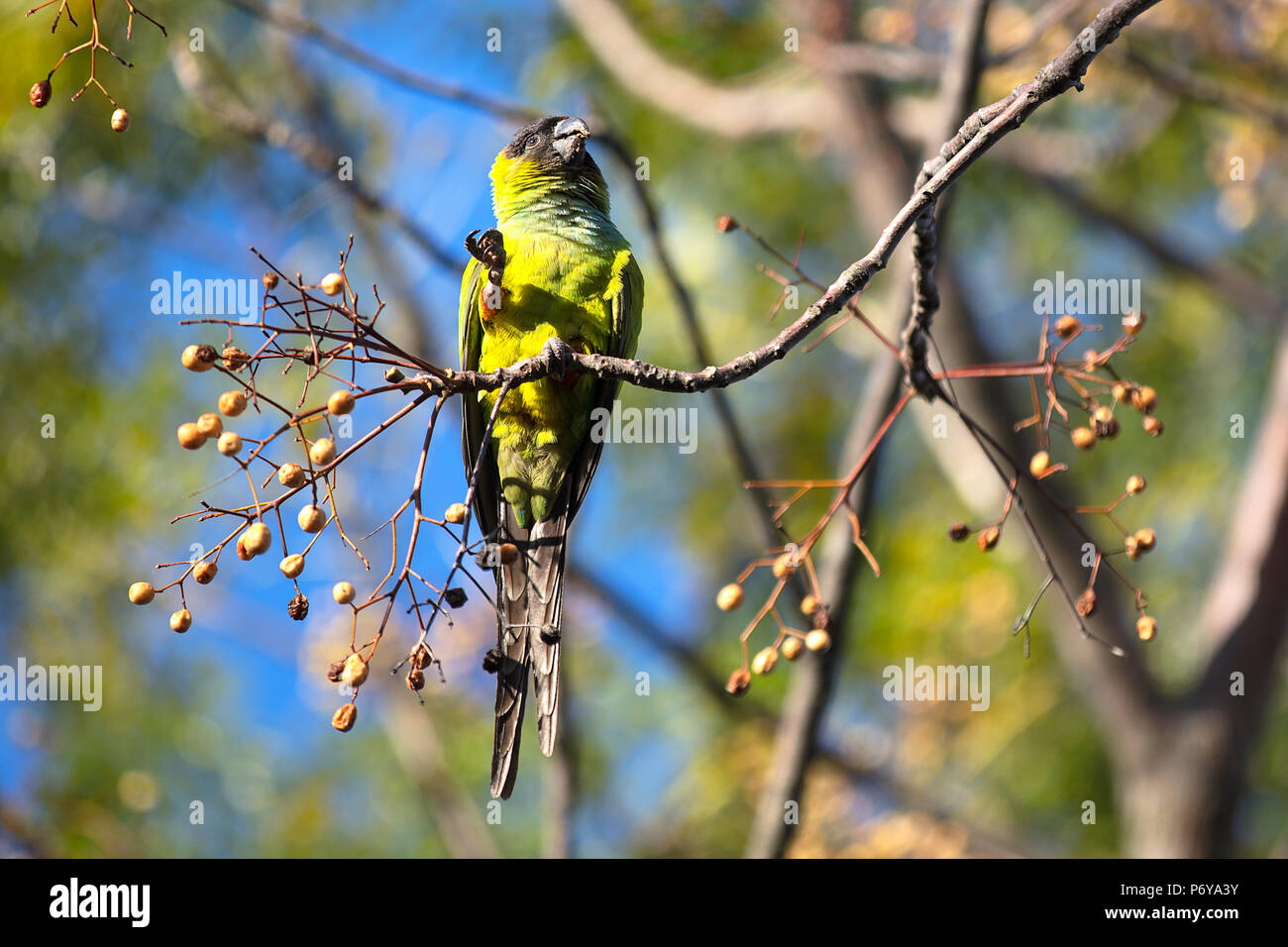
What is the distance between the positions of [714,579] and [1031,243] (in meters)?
3.53

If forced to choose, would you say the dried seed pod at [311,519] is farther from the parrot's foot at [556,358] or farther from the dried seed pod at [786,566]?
the dried seed pod at [786,566]

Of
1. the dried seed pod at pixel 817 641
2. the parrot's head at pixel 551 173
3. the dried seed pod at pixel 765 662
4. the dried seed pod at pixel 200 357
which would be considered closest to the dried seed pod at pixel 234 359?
the dried seed pod at pixel 200 357

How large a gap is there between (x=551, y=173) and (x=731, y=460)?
194cm

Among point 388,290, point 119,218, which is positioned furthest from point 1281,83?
point 119,218

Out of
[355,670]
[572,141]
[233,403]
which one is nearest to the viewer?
[355,670]

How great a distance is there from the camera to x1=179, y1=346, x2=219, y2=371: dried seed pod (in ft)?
6.72

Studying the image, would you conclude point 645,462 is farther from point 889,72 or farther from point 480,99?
point 480,99

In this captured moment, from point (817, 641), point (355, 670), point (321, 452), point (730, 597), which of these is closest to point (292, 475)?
point (321, 452)

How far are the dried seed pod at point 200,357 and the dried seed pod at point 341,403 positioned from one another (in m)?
0.23

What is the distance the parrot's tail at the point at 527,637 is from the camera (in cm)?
259

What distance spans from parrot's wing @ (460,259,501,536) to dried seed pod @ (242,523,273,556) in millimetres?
1198

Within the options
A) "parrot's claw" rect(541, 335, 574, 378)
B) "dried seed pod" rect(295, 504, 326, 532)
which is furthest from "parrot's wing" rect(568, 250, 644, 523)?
"dried seed pod" rect(295, 504, 326, 532)

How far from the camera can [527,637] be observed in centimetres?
293

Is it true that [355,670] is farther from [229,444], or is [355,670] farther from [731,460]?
[731,460]
